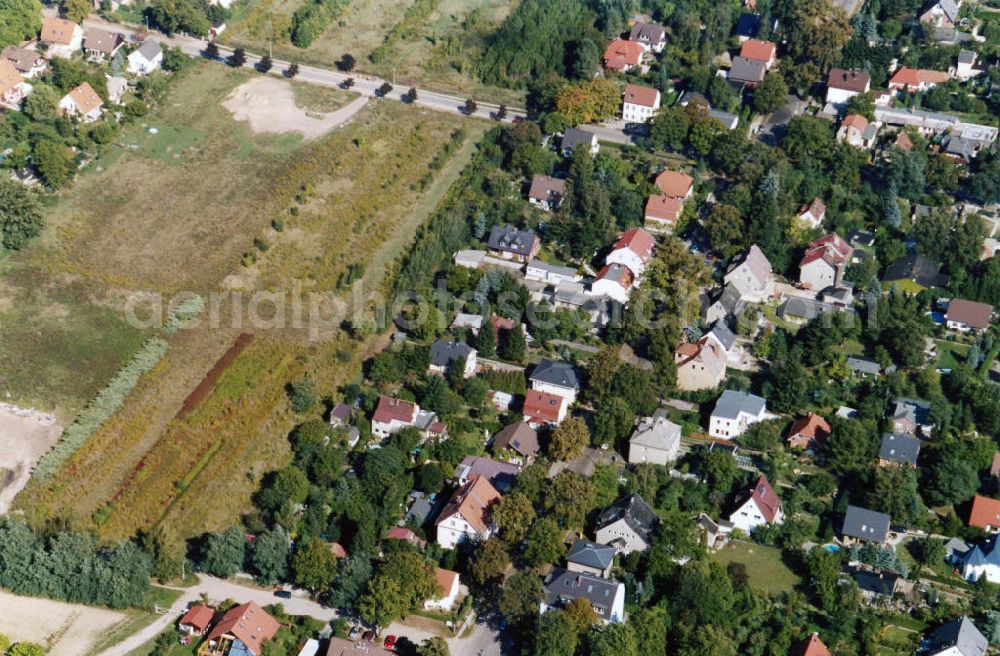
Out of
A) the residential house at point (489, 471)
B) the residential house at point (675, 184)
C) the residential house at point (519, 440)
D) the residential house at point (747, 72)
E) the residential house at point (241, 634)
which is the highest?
the residential house at point (747, 72)

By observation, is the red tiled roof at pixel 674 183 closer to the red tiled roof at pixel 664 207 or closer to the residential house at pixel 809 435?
the red tiled roof at pixel 664 207

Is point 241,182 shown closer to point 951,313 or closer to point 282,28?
point 282,28

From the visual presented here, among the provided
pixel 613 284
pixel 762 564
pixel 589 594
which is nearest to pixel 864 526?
pixel 762 564

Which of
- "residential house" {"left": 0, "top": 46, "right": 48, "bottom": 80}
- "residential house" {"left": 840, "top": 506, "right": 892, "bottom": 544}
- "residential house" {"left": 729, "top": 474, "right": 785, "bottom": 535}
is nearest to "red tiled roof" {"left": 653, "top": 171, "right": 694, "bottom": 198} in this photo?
"residential house" {"left": 729, "top": 474, "right": 785, "bottom": 535}

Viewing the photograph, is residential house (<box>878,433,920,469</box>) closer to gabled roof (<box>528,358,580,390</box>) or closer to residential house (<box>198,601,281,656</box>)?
gabled roof (<box>528,358,580,390</box>)

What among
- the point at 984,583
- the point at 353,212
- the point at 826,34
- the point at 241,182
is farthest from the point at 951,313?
the point at 241,182

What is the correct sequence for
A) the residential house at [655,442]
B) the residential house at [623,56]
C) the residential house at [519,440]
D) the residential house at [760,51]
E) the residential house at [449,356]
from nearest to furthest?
the residential house at [655,442] < the residential house at [519,440] < the residential house at [449,356] < the residential house at [760,51] < the residential house at [623,56]

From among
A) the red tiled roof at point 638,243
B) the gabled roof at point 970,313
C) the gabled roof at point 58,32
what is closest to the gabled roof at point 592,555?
the red tiled roof at point 638,243
